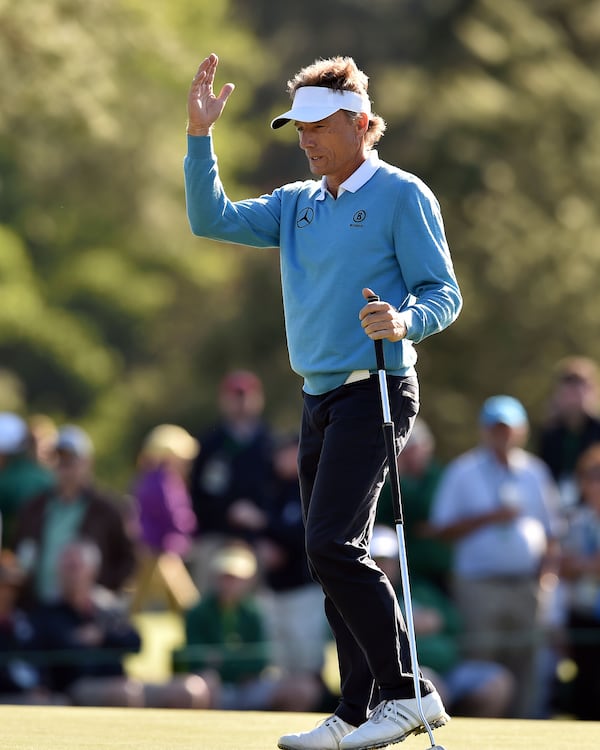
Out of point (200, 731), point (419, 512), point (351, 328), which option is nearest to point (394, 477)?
point (351, 328)

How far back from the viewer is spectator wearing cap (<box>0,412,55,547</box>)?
38.4 feet

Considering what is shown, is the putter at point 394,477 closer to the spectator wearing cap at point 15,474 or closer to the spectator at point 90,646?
the spectator at point 90,646

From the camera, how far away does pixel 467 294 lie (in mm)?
22641

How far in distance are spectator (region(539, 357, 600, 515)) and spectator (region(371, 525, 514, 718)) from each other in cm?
179

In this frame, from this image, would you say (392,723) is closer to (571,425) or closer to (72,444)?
(72,444)

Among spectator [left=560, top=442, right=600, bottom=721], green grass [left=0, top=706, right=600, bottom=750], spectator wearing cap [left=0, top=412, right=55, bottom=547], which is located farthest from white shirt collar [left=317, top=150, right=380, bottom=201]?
spectator wearing cap [left=0, top=412, right=55, bottom=547]

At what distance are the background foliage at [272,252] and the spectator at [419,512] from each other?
7.77 metres

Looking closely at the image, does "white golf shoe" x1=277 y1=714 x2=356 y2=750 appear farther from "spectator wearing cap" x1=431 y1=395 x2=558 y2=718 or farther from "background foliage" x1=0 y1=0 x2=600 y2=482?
"background foliage" x1=0 y1=0 x2=600 y2=482

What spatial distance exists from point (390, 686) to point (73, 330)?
2377 cm

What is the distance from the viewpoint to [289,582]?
10586 millimetres

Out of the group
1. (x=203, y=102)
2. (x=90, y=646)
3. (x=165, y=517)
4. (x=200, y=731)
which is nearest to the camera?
(x=203, y=102)

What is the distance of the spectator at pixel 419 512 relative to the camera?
10234 millimetres

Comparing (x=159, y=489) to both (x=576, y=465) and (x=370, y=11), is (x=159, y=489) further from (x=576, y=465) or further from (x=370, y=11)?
(x=370, y=11)

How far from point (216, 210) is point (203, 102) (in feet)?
1.18
